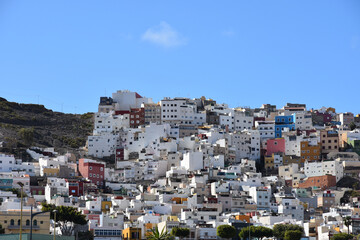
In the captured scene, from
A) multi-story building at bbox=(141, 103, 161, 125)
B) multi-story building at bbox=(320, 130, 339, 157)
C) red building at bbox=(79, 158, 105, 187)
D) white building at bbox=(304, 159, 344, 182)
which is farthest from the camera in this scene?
multi-story building at bbox=(141, 103, 161, 125)

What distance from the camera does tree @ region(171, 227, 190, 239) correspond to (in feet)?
215

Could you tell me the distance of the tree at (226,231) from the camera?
6706cm

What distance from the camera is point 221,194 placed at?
8000 centimetres

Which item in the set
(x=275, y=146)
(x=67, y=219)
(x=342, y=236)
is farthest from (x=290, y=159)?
(x=67, y=219)

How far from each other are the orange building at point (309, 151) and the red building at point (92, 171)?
64.5 feet

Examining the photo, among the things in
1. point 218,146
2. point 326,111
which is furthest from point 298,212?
point 326,111

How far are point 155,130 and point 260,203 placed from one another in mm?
18716

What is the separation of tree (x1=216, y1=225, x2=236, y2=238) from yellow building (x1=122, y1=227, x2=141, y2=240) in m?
5.48

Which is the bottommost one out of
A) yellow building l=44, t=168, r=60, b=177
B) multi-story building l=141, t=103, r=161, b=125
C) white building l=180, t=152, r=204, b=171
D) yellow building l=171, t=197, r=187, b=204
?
yellow building l=171, t=197, r=187, b=204

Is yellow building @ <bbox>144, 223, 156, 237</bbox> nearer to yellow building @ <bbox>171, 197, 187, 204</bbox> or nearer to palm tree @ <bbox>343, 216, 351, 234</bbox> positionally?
yellow building @ <bbox>171, 197, 187, 204</bbox>

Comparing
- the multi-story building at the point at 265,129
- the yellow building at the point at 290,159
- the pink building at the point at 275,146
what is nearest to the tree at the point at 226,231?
the yellow building at the point at 290,159

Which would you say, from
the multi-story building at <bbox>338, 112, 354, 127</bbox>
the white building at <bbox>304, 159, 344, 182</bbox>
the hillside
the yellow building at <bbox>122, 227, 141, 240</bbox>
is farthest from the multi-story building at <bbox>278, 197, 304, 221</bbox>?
the multi-story building at <bbox>338, 112, 354, 127</bbox>

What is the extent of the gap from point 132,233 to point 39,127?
144 ft

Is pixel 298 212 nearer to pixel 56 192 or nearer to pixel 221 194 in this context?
pixel 221 194
